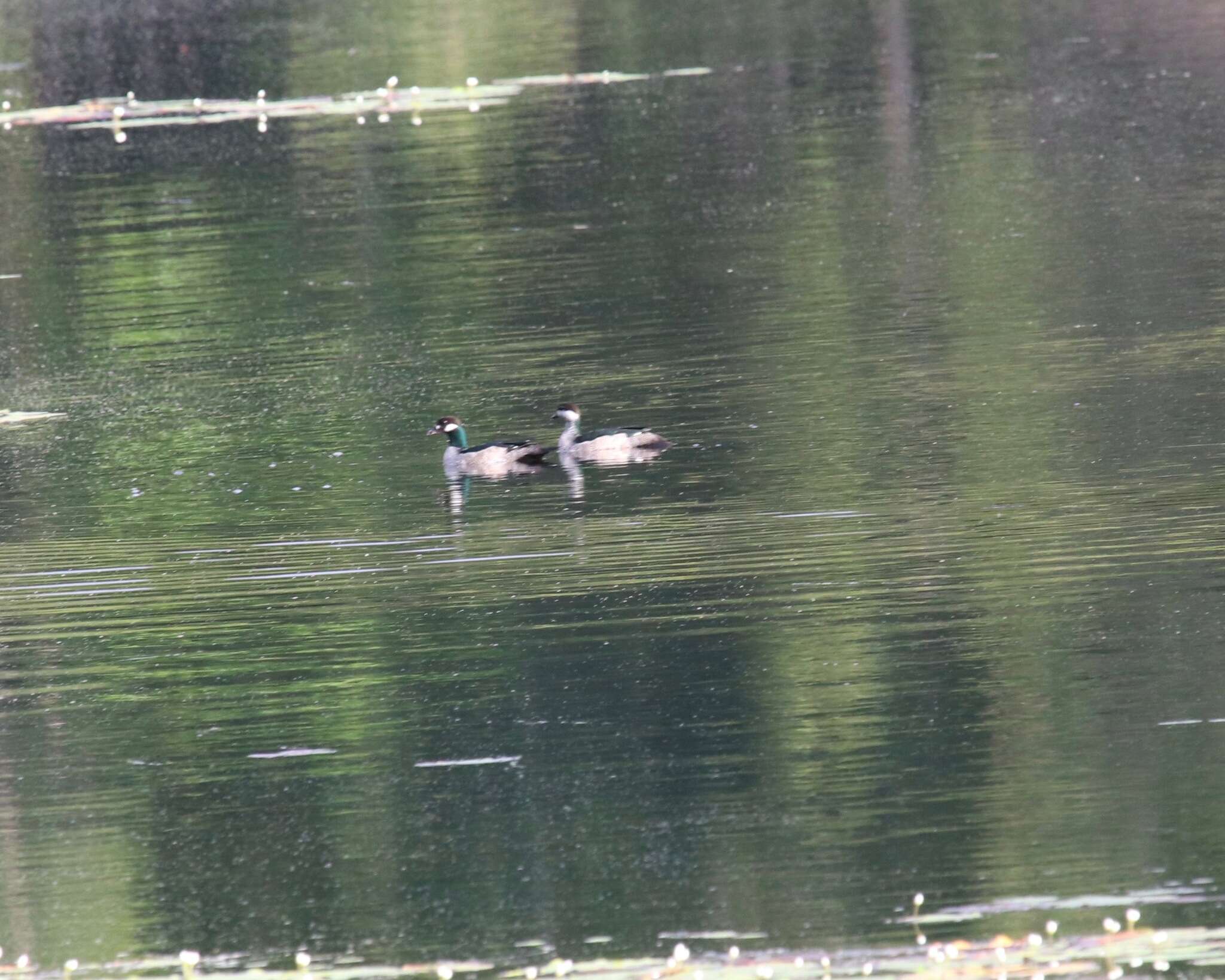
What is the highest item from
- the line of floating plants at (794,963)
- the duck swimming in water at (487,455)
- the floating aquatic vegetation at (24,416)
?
the floating aquatic vegetation at (24,416)

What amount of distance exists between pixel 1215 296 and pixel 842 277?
3686mm

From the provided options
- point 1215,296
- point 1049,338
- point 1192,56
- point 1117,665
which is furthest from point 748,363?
point 1192,56

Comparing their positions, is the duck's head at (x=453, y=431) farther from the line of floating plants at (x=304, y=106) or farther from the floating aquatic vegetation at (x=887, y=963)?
the line of floating plants at (x=304, y=106)

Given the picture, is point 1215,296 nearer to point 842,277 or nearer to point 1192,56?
point 842,277

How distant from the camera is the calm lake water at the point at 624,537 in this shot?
962 centimetres

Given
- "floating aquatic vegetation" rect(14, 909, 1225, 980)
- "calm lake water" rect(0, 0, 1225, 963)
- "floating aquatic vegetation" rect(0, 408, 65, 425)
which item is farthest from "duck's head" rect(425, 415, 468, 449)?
"floating aquatic vegetation" rect(14, 909, 1225, 980)

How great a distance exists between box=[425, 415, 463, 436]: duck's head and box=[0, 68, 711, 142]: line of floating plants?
788 inches

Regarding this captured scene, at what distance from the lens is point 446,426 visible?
18.2m

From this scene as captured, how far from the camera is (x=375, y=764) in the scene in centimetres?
1103

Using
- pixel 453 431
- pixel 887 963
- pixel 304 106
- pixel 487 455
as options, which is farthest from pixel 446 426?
pixel 304 106

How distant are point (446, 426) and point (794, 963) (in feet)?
33.9

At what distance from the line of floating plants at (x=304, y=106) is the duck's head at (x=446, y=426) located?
2002 centimetres

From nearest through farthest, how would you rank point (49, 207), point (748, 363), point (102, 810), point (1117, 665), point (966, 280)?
point (102, 810) < point (1117, 665) < point (748, 363) < point (966, 280) < point (49, 207)

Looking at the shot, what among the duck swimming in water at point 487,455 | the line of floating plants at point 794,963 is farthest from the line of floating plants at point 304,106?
the line of floating plants at point 794,963
